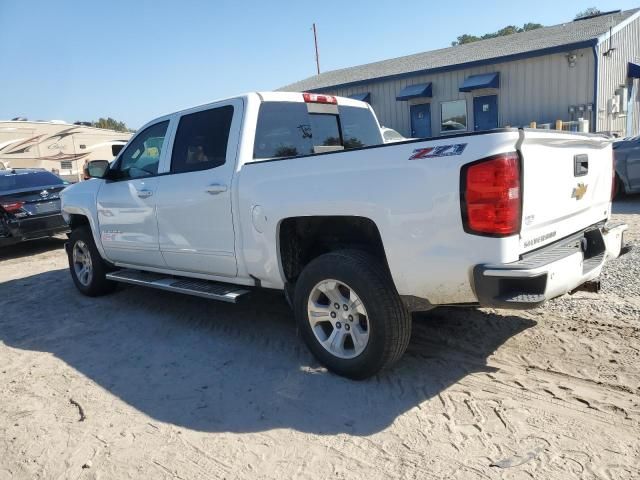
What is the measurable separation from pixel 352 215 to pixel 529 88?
50.2 ft

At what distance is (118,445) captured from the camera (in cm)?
295

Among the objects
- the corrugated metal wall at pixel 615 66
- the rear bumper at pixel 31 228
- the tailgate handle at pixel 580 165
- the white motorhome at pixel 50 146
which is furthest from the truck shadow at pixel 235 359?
the white motorhome at pixel 50 146

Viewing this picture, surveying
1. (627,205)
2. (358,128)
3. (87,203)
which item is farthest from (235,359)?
(627,205)

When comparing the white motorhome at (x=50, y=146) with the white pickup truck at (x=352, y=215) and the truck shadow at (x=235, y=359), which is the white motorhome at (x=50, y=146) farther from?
the white pickup truck at (x=352, y=215)

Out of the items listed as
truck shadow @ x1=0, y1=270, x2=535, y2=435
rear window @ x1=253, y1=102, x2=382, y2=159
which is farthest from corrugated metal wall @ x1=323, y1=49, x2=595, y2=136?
truck shadow @ x1=0, y1=270, x2=535, y2=435

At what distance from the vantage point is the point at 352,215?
10.7 ft

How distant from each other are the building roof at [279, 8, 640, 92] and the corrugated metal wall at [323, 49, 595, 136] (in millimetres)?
352

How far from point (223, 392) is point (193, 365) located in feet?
1.90

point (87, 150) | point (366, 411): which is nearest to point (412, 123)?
point (87, 150)

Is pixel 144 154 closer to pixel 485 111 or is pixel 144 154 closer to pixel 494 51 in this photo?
pixel 485 111

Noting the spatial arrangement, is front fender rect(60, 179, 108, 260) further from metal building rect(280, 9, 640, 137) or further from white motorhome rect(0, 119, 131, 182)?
white motorhome rect(0, 119, 131, 182)

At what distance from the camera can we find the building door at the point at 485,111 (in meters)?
17.2

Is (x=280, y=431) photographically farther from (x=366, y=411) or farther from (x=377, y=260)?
(x=377, y=260)

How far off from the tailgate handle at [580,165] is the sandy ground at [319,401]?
128 centimetres
